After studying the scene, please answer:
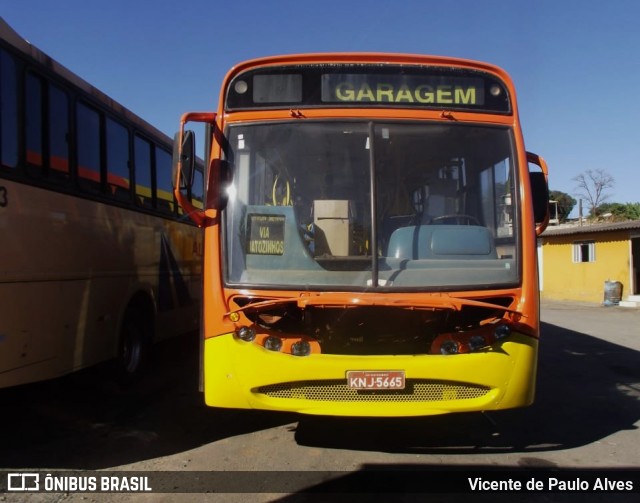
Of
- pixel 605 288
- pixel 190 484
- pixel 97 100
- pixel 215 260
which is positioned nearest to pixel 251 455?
pixel 190 484

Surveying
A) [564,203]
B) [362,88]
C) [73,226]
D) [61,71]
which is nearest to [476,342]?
[362,88]

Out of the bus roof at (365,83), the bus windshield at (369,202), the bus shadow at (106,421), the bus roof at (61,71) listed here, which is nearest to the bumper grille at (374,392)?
the bus windshield at (369,202)

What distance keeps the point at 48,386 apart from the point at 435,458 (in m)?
5.07

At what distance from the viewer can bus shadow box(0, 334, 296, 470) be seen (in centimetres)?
477

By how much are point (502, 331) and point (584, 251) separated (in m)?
23.4

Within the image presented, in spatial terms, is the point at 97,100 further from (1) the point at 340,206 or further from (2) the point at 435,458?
(2) the point at 435,458

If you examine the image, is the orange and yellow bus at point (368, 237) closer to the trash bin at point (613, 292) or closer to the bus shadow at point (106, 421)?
the bus shadow at point (106, 421)

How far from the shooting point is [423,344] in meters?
4.40

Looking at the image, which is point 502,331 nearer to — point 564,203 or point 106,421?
point 106,421

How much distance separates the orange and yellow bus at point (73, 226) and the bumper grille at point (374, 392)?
2.13m

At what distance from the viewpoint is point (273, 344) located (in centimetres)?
431

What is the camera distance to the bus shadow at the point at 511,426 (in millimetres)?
5051

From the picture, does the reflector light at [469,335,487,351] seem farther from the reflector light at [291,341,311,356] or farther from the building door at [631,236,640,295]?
the building door at [631,236,640,295]

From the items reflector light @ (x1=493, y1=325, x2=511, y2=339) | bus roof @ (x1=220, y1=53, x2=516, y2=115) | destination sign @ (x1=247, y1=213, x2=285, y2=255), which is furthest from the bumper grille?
bus roof @ (x1=220, y1=53, x2=516, y2=115)
